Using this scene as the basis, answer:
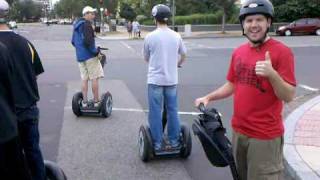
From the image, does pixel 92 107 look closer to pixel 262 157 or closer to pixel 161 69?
pixel 161 69

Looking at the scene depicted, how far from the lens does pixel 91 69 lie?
329 inches

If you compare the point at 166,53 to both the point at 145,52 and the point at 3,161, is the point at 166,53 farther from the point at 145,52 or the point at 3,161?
the point at 3,161

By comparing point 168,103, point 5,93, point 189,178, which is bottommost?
point 189,178

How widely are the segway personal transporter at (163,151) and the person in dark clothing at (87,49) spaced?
2.48m

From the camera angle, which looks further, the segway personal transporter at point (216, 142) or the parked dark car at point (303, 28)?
the parked dark car at point (303, 28)

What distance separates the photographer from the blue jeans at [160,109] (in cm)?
581

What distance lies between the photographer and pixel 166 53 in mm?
5742

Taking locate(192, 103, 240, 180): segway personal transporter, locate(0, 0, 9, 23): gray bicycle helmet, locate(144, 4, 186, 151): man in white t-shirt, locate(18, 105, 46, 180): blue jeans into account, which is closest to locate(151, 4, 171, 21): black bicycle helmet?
locate(144, 4, 186, 151): man in white t-shirt

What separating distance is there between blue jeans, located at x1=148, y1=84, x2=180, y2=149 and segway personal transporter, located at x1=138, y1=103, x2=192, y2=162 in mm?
71

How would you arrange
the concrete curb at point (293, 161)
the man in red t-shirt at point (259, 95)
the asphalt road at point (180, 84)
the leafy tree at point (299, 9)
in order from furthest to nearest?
the leafy tree at point (299, 9) < the asphalt road at point (180, 84) < the concrete curb at point (293, 161) < the man in red t-shirt at point (259, 95)

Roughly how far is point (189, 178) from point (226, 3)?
1524 inches

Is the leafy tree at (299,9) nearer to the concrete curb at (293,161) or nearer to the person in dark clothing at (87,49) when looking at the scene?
the person in dark clothing at (87,49)

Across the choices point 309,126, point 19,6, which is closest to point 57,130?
point 309,126

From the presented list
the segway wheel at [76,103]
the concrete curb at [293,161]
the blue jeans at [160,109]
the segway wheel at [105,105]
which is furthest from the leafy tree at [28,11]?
the blue jeans at [160,109]
